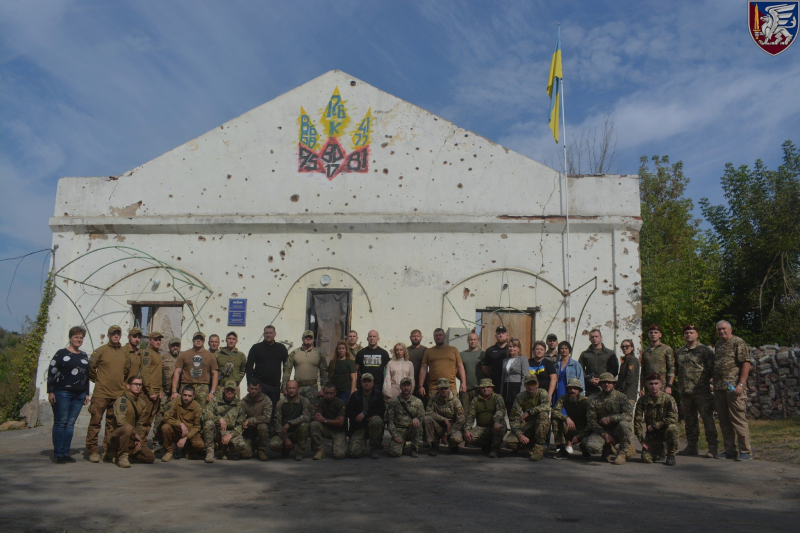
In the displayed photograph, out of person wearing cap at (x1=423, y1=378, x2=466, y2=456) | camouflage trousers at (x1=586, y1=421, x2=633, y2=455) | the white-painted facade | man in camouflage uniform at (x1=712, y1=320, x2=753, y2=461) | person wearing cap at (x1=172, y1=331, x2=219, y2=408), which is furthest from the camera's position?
the white-painted facade

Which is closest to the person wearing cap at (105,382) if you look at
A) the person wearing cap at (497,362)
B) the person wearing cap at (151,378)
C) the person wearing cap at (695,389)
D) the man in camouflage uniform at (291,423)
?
the person wearing cap at (151,378)

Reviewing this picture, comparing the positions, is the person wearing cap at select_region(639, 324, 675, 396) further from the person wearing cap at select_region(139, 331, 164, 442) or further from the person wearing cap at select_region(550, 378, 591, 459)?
the person wearing cap at select_region(139, 331, 164, 442)

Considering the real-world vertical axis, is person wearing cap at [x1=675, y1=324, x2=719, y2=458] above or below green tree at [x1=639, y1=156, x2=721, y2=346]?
below

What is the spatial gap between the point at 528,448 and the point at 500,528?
139 inches

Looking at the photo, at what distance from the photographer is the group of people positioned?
24.2 feet

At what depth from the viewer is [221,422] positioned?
7641 millimetres

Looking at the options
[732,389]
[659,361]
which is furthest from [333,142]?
[732,389]

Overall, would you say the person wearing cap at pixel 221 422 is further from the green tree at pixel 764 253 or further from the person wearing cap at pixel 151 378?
the green tree at pixel 764 253

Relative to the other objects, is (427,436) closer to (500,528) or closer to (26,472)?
(500,528)

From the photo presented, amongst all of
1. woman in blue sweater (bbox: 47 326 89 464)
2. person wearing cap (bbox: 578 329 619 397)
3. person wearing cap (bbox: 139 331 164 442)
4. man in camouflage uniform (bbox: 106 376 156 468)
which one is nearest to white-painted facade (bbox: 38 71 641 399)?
person wearing cap (bbox: 578 329 619 397)

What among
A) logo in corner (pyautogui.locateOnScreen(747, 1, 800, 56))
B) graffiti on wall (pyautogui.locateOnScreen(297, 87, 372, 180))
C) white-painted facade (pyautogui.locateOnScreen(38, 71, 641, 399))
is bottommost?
white-painted facade (pyautogui.locateOnScreen(38, 71, 641, 399))

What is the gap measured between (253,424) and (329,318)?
Answer: 3.44 m

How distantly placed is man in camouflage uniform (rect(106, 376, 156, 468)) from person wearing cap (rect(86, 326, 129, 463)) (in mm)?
135

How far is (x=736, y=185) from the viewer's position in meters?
22.1
